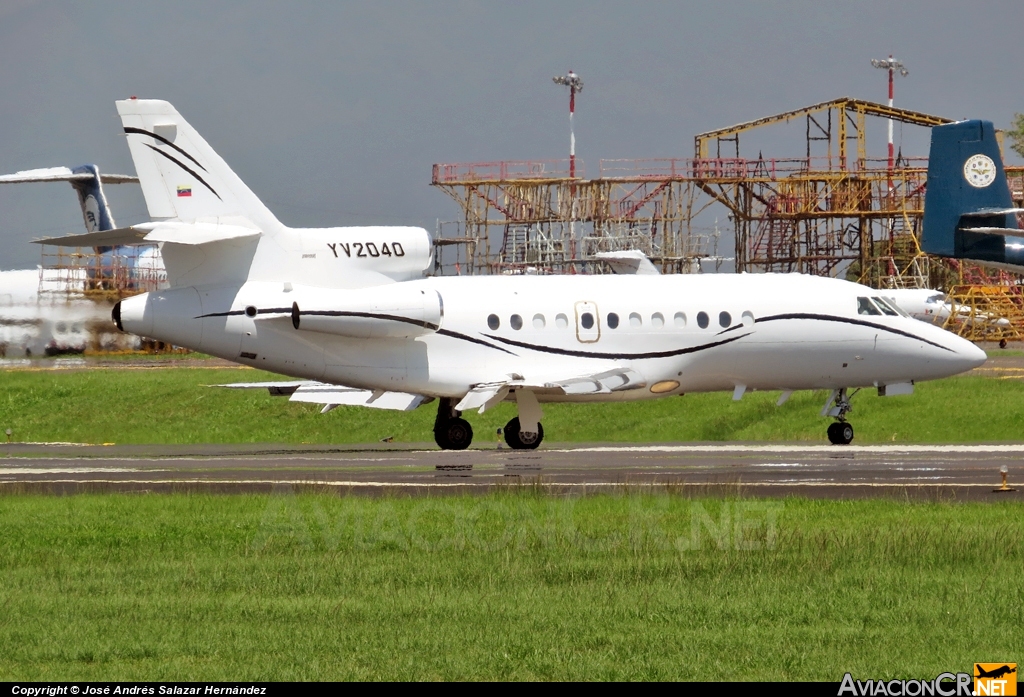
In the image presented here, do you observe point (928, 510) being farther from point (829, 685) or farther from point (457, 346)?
point (457, 346)

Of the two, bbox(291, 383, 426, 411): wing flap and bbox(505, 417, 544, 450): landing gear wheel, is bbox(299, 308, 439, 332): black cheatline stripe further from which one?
bbox(505, 417, 544, 450): landing gear wheel

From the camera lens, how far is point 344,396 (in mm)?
36312

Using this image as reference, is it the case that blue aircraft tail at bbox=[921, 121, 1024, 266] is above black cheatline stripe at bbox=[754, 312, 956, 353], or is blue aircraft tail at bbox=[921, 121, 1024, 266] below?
above

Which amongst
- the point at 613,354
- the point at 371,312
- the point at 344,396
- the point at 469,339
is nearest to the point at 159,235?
the point at 371,312

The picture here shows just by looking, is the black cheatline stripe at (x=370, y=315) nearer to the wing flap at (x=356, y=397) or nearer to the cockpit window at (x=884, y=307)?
the wing flap at (x=356, y=397)

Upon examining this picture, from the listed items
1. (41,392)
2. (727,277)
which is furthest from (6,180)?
(727,277)

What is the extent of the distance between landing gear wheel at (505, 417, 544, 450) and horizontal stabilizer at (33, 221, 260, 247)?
7.61 m

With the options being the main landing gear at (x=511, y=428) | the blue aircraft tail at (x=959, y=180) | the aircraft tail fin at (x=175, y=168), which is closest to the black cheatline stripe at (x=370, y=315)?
the main landing gear at (x=511, y=428)

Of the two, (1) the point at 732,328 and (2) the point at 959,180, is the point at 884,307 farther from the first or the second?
(2) the point at 959,180

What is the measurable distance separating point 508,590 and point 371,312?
1981 cm

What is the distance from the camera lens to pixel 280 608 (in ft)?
43.7

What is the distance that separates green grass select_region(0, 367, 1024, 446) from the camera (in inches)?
1660

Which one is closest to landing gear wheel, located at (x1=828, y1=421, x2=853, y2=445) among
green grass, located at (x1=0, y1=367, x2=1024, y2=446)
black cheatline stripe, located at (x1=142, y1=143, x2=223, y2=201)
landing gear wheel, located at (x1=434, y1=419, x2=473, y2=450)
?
green grass, located at (x1=0, y1=367, x2=1024, y2=446)

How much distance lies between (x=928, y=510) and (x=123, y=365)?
5420cm
